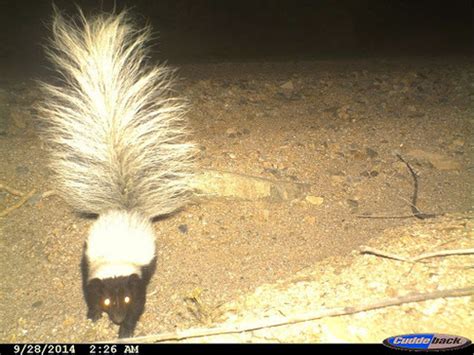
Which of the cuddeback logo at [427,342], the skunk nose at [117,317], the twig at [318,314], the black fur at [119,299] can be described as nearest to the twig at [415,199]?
the twig at [318,314]

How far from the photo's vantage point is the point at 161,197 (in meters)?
3.26

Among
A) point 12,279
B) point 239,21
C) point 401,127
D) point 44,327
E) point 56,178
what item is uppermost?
point 239,21

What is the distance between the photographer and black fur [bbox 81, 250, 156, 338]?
103 inches

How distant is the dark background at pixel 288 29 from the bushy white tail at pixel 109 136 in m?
2.31

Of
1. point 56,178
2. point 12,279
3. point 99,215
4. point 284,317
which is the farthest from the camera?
point 56,178

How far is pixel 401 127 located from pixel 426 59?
1693 millimetres

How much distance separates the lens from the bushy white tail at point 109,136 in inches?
118

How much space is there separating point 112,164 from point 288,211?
1328 mm

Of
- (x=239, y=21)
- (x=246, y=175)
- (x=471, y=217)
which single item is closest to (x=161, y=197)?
(x=246, y=175)

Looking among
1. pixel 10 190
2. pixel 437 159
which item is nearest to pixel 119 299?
pixel 10 190

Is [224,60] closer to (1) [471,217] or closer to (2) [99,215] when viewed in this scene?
(2) [99,215]

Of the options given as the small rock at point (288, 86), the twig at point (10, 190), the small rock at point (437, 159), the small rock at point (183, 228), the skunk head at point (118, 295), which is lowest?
the skunk head at point (118, 295)

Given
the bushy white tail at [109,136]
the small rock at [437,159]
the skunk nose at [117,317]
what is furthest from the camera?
the small rock at [437,159]

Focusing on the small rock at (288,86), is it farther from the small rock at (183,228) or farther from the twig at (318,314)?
the twig at (318,314)
